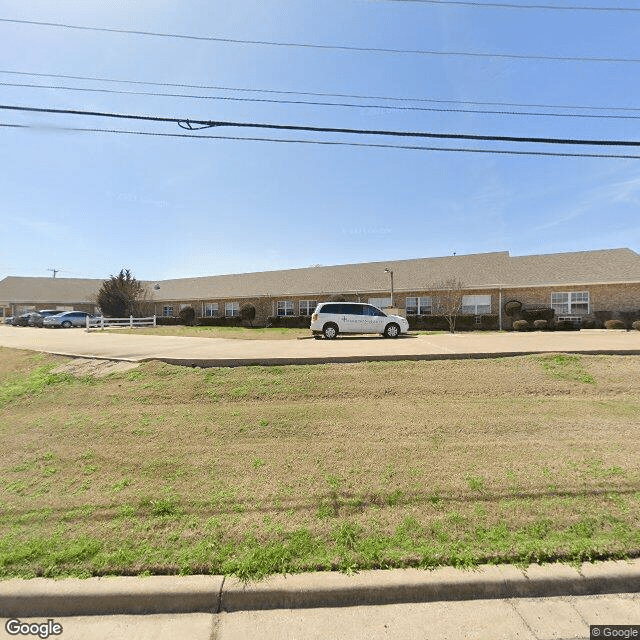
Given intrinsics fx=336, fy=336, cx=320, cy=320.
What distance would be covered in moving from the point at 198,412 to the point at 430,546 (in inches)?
163

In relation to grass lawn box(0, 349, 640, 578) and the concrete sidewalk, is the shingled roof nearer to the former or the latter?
grass lawn box(0, 349, 640, 578)

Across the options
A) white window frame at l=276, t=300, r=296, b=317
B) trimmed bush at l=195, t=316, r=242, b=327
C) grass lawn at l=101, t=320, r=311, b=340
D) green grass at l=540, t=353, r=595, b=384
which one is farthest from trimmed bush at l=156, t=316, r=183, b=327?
green grass at l=540, t=353, r=595, b=384

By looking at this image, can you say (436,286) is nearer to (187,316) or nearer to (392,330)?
(392,330)

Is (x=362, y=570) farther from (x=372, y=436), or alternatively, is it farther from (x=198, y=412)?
(x=198, y=412)

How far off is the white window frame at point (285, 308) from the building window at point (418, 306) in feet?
34.3

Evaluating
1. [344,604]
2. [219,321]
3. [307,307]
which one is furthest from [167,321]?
[344,604]

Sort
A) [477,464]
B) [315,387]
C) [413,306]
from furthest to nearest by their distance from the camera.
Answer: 1. [413,306]
2. [315,387]
3. [477,464]

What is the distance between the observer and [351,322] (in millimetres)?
15609

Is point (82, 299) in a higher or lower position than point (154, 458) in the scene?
higher

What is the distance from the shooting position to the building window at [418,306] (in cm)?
2670

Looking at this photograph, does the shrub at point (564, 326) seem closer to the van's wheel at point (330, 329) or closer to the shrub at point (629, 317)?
the shrub at point (629, 317)

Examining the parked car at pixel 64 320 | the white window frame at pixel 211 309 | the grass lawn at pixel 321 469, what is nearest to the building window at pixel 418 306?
the white window frame at pixel 211 309

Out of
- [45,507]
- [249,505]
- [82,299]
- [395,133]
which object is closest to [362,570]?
[249,505]

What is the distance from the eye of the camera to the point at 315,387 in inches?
253
